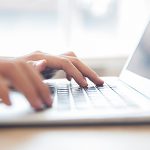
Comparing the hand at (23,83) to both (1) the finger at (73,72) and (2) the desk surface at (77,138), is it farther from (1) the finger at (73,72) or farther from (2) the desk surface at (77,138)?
(1) the finger at (73,72)

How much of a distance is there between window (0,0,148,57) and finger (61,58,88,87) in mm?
1251

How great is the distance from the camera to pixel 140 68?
83cm

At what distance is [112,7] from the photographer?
2.07 metres

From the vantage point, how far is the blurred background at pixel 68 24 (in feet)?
6.60

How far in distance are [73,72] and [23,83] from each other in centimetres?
29

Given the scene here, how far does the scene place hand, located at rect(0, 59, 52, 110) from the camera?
441mm

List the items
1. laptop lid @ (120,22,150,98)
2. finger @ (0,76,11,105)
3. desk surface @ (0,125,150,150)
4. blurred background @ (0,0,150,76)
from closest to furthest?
desk surface @ (0,125,150,150) < finger @ (0,76,11,105) < laptop lid @ (120,22,150,98) < blurred background @ (0,0,150,76)

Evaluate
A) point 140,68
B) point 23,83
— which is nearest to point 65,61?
point 140,68

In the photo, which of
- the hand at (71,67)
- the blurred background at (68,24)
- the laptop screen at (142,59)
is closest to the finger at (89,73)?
the hand at (71,67)

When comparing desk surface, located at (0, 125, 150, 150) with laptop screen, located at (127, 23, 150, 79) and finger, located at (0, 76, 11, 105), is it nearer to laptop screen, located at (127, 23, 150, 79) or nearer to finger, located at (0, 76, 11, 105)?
finger, located at (0, 76, 11, 105)

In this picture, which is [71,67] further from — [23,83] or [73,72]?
[23,83]

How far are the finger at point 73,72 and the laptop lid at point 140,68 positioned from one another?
0.12 metres

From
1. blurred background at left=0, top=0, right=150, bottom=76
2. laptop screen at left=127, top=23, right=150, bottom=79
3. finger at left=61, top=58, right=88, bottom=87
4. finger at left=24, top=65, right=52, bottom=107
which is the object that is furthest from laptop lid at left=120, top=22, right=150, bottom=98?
blurred background at left=0, top=0, right=150, bottom=76

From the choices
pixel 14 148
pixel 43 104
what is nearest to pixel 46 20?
pixel 43 104
